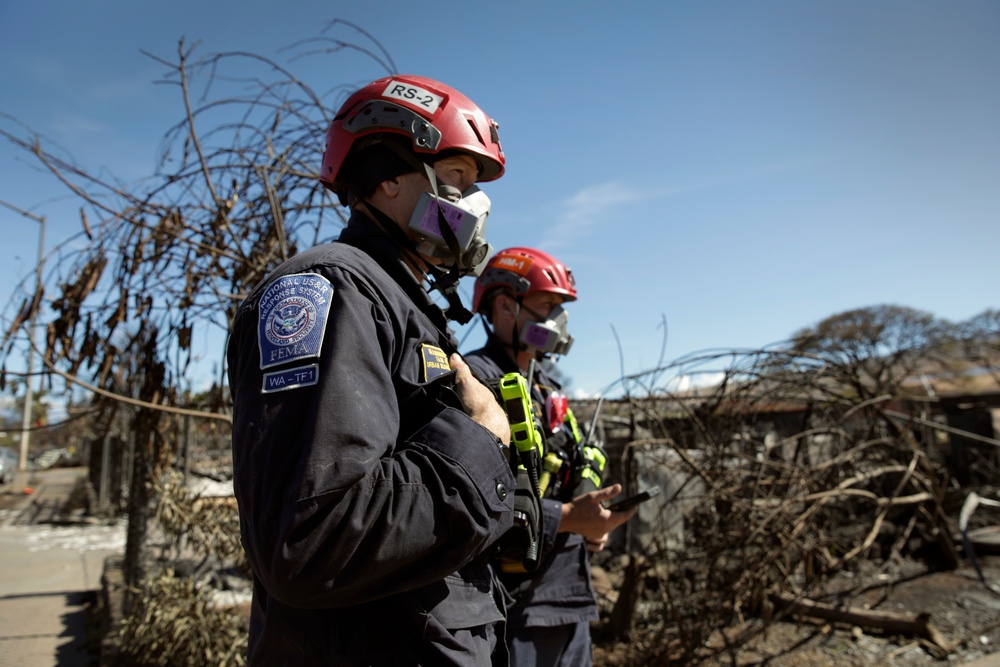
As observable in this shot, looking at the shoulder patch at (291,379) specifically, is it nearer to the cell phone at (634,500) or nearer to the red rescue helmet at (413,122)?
the red rescue helmet at (413,122)

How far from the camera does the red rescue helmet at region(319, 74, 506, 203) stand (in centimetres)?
172

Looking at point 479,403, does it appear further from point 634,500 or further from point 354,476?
point 634,500

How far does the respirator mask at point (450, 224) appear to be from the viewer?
167 centimetres

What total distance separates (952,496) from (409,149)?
925 centimetres

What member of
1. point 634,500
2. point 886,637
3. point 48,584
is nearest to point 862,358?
point 886,637

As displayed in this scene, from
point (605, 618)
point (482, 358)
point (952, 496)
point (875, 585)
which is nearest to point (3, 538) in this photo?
point (605, 618)

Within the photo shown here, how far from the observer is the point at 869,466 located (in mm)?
6926

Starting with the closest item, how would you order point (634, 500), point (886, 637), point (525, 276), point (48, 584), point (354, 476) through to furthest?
point (354, 476), point (634, 500), point (525, 276), point (886, 637), point (48, 584)

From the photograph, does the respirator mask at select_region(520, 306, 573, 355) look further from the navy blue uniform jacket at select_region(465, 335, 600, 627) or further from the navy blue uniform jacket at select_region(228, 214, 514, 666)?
the navy blue uniform jacket at select_region(228, 214, 514, 666)

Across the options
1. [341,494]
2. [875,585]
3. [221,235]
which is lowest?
[875,585]

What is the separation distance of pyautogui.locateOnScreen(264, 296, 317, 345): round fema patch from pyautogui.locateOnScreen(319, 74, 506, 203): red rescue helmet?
0.62 meters

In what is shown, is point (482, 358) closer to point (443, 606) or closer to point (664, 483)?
point (443, 606)

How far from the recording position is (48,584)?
7891 millimetres

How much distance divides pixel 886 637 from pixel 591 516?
452 centimetres
